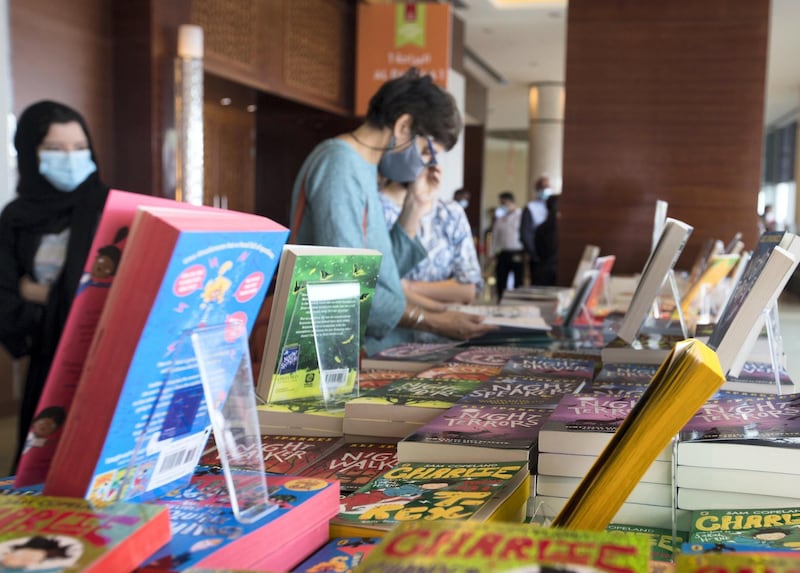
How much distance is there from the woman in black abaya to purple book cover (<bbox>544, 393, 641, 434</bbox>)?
1.98 metres

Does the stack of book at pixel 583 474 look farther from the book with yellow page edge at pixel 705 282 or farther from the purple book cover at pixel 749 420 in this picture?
the book with yellow page edge at pixel 705 282

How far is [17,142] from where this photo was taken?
2.99 meters

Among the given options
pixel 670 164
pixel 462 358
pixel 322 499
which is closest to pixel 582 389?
pixel 462 358

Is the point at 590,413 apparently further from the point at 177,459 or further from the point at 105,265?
the point at 105,265

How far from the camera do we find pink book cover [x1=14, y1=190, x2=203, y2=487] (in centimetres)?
76

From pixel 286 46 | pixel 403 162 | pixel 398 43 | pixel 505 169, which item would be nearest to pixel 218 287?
pixel 403 162

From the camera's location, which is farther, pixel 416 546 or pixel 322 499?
pixel 322 499

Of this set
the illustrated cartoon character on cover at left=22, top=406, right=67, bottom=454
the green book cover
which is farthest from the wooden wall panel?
the illustrated cartoon character on cover at left=22, top=406, right=67, bottom=454

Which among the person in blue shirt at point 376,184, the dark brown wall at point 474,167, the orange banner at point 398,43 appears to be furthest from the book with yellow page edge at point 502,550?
the dark brown wall at point 474,167

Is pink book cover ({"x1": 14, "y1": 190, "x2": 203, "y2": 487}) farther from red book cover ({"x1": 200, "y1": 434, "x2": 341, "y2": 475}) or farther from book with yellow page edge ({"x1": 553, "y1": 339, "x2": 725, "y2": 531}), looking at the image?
book with yellow page edge ({"x1": 553, "y1": 339, "x2": 725, "y2": 531})

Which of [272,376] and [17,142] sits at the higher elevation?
[17,142]

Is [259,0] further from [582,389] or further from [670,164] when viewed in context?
[582,389]

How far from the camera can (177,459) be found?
89 cm

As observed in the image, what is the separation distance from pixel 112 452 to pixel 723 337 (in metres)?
1.05
